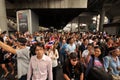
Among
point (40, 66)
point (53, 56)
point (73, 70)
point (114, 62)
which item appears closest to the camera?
point (40, 66)

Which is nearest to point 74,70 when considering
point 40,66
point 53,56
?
point 40,66

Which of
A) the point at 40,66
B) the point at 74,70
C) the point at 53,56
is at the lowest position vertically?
the point at 53,56

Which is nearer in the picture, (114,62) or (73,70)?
(73,70)

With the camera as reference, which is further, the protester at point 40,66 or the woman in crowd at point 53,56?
the woman in crowd at point 53,56

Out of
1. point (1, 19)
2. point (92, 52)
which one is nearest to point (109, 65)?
point (92, 52)

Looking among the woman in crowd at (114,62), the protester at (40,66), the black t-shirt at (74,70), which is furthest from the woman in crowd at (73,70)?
the woman in crowd at (114,62)

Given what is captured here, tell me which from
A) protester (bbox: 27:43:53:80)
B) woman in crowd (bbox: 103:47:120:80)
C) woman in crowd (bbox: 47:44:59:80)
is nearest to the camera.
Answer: protester (bbox: 27:43:53:80)

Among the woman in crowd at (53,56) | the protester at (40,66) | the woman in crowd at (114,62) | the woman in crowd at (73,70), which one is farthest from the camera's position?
the woman in crowd at (53,56)

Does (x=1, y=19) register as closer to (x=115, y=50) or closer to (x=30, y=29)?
(x=30, y=29)

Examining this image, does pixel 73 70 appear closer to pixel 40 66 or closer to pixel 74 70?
pixel 74 70

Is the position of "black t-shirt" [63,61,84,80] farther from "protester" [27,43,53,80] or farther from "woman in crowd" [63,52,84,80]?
"protester" [27,43,53,80]

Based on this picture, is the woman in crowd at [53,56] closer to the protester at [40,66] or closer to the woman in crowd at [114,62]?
the woman in crowd at [114,62]

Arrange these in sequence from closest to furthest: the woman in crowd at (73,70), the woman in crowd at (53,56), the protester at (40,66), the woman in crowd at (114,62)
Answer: the protester at (40,66), the woman in crowd at (73,70), the woman in crowd at (114,62), the woman in crowd at (53,56)

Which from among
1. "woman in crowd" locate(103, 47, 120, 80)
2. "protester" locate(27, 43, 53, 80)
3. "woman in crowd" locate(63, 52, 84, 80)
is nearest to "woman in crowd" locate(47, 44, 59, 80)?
"woman in crowd" locate(103, 47, 120, 80)
